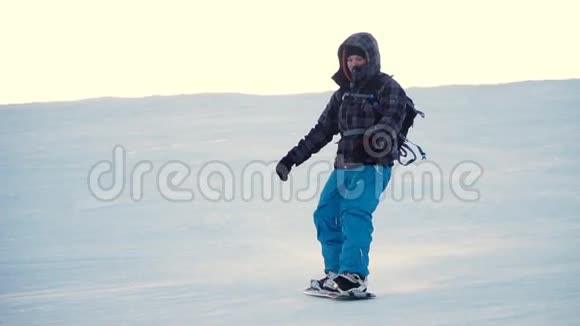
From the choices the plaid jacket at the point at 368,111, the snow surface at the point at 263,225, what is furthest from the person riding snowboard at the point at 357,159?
the snow surface at the point at 263,225

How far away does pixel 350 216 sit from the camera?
5.72 metres

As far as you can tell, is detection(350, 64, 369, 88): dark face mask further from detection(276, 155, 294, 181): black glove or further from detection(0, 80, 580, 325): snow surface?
detection(0, 80, 580, 325): snow surface

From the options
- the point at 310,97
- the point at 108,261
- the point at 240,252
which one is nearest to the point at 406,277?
the point at 240,252

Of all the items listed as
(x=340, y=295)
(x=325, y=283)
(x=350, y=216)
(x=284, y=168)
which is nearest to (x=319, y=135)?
(x=284, y=168)

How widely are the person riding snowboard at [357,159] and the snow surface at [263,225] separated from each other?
249mm

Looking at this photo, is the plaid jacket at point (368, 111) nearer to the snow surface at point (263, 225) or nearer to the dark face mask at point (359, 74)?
the dark face mask at point (359, 74)

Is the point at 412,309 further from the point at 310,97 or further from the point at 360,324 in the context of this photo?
the point at 310,97

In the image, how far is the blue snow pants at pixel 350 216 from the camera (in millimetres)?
5695

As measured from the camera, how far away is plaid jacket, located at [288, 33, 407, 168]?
573 centimetres

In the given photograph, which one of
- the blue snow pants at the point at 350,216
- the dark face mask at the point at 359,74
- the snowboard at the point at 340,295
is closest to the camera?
the snowboard at the point at 340,295

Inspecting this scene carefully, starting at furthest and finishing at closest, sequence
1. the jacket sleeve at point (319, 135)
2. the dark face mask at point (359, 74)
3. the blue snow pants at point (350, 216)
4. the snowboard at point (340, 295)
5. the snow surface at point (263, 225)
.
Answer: the jacket sleeve at point (319, 135) < the dark face mask at point (359, 74) < the blue snow pants at point (350, 216) < the snowboard at point (340, 295) < the snow surface at point (263, 225)

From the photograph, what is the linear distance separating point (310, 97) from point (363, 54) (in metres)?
8.70

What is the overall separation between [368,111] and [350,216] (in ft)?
1.83

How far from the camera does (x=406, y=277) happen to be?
6062mm
